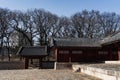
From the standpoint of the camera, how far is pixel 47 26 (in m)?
52.6

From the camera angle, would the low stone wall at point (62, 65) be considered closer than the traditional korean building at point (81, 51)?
Yes

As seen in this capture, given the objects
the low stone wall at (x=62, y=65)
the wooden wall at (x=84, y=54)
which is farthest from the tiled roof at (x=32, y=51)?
the low stone wall at (x=62, y=65)

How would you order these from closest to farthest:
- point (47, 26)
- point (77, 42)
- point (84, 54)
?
point (84, 54)
point (77, 42)
point (47, 26)

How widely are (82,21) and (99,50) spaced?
69.0 feet

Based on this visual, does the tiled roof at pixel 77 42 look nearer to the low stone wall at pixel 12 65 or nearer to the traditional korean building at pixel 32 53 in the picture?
the traditional korean building at pixel 32 53

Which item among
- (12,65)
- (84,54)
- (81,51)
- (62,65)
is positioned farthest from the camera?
(12,65)

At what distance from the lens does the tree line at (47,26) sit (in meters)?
51.7

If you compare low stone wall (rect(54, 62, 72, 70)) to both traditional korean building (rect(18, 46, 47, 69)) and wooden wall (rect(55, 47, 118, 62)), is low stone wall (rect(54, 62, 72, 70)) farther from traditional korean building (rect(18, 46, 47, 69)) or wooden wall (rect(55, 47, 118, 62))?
traditional korean building (rect(18, 46, 47, 69))

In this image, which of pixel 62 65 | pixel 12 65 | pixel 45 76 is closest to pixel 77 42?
pixel 62 65

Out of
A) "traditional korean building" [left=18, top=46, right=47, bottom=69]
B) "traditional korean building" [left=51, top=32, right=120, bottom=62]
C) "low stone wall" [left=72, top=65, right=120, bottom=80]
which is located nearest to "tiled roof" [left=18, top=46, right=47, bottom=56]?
"traditional korean building" [left=18, top=46, right=47, bottom=69]

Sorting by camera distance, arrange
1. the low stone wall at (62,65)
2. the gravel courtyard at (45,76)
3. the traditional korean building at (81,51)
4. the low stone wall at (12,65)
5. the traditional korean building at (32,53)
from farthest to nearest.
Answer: the low stone wall at (12,65) → the traditional korean building at (32,53) → the traditional korean building at (81,51) → the low stone wall at (62,65) → the gravel courtyard at (45,76)

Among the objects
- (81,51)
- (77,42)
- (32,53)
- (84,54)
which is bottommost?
(84,54)

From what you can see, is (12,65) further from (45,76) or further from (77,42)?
(45,76)

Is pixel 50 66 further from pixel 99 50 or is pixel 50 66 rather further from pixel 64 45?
pixel 99 50
